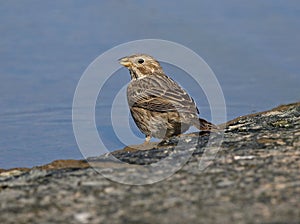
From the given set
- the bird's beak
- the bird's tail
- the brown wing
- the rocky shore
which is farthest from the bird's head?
the rocky shore

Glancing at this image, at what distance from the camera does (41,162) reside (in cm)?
977

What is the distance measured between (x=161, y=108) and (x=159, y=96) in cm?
32

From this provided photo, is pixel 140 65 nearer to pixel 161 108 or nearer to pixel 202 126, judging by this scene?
pixel 161 108

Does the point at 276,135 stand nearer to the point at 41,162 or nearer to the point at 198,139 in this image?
the point at 198,139

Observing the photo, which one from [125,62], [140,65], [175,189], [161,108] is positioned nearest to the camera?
[175,189]

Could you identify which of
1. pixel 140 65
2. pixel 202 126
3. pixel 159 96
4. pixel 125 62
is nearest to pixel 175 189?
pixel 202 126

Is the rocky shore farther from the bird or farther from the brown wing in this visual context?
the brown wing

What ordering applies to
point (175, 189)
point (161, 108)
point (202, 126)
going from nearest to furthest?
point (175, 189)
point (202, 126)
point (161, 108)

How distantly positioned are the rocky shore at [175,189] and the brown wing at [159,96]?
1956 mm

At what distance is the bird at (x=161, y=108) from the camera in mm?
9344

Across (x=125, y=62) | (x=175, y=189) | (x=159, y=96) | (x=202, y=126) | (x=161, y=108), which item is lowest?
(x=175, y=189)

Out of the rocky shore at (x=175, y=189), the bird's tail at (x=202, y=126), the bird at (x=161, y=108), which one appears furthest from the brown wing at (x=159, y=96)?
the rocky shore at (x=175, y=189)

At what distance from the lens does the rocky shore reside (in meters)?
4.89

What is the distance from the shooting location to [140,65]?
1081cm
